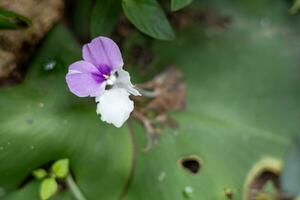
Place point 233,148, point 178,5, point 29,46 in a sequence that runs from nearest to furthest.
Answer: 1. point 178,5
2. point 29,46
3. point 233,148

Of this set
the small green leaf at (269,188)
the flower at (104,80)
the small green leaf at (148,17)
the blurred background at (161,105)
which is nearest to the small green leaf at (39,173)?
the blurred background at (161,105)

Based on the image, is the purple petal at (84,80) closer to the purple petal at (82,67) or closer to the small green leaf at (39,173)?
the purple petal at (82,67)

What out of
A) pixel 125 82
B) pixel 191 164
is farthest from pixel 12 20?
pixel 191 164

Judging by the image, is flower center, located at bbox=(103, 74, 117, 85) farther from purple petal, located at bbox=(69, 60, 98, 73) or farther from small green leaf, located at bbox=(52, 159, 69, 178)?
small green leaf, located at bbox=(52, 159, 69, 178)

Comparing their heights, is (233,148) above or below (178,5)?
below

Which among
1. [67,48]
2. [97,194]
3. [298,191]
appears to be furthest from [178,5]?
[298,191]

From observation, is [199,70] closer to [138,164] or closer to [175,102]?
[175,102]

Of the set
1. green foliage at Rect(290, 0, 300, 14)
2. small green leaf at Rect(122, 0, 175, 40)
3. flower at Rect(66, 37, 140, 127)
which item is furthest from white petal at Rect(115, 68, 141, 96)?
green foliage at Rect(290, 0, 300, 14)
